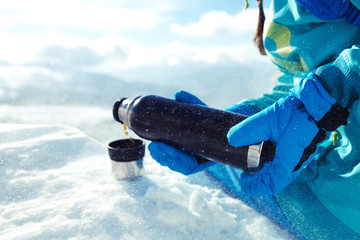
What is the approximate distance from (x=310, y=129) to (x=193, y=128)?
0.36 m

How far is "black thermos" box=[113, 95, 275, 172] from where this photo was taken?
839 mm

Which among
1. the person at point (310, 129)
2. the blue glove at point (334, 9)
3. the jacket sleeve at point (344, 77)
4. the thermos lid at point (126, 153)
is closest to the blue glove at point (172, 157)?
the person at point (310, 129)

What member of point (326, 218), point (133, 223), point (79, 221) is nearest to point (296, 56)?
point (326, 218)

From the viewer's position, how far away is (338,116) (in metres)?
0.75

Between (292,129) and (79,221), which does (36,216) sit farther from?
(292,129)

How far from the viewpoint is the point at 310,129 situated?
0.75 metres

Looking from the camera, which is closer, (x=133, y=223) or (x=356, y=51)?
(x=356, y=51)

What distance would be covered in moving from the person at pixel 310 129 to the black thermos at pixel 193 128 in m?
0.04

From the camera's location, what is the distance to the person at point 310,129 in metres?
0.76

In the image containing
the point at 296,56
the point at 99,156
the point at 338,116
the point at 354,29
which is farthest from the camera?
the point at 99,156

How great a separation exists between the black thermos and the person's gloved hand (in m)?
0.05

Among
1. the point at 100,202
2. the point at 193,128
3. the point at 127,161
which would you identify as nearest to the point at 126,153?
the point at 127,161

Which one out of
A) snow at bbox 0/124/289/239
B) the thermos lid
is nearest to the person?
snow at bbox 0/124/289/239

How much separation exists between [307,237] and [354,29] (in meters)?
0.76
